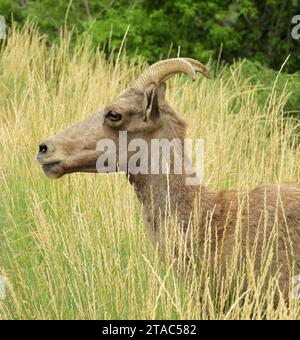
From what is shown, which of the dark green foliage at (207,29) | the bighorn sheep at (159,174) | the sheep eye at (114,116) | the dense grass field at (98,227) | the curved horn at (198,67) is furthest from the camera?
the dark green foliage at (207,29)

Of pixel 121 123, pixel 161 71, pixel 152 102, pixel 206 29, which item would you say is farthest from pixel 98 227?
pixel 206 29

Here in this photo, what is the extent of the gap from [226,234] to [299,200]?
52 cm

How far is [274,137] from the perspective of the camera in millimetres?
8062

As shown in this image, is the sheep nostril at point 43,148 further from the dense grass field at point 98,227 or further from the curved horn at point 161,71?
the curved horn at point 161,71

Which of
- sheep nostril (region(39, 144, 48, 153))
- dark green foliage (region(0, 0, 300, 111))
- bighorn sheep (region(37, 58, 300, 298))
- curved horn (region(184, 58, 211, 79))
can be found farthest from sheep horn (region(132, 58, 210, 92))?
dark green foliage (region(0, 0, 300, 111))

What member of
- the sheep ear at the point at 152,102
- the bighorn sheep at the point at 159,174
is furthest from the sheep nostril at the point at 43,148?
the sheep ear at the point at 152,102

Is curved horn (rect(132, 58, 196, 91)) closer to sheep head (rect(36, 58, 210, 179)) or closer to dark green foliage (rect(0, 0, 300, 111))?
sheep head (rect(36, 58, 210, 179))

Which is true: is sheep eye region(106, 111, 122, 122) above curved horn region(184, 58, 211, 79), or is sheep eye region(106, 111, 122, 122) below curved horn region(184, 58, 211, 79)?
below

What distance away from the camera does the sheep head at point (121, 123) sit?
225 inches

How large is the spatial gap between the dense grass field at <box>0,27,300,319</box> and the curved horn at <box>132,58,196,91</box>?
2.54 feet

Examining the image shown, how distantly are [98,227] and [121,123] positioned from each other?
983 mm

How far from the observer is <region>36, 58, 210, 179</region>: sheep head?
5.73m

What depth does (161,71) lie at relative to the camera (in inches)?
226
